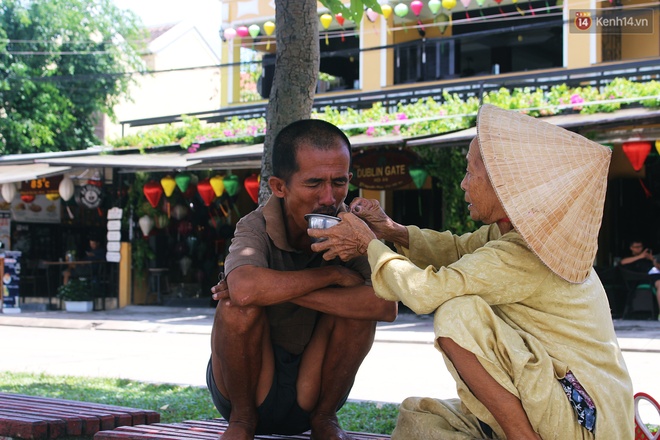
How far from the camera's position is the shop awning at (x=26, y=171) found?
1627 cm

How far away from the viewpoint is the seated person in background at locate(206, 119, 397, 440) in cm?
317

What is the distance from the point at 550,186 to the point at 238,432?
59.0 inches

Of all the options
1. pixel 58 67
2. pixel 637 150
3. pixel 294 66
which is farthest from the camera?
pixel 58 67

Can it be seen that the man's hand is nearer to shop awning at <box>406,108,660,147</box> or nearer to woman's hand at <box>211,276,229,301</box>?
woman's hand at <box>211,276,229,301</box>

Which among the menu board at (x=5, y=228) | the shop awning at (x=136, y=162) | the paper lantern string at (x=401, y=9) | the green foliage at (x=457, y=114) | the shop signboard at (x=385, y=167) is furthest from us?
the menu board at (x=5, y=228)

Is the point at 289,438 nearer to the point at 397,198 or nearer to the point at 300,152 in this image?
the point at 300,152

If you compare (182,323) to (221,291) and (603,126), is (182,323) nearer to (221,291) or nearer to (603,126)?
(603,126)

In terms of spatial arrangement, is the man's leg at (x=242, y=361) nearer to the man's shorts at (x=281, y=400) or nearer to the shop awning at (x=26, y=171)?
the man's shorts at (x=281, y=400)

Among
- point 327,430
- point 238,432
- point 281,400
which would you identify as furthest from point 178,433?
point 327,430

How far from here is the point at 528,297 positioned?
9.39 feet

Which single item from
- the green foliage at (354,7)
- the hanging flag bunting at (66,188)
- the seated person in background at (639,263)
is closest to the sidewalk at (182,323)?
the seated person in background at (639,263)

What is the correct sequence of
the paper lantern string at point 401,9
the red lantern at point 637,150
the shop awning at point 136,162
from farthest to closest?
the paper lantern string at point 401,9
the shop awning at point 136,162
the red lantern at point 637,150

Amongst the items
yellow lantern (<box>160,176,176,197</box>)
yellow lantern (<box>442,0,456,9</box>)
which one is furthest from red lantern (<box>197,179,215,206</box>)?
yellow lantern (<box>442,0,456,9</box>)

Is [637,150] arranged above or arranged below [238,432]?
above
